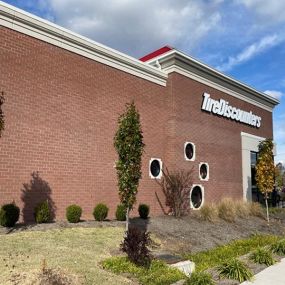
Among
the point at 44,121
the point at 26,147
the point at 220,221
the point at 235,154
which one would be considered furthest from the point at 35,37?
the point at 235,154

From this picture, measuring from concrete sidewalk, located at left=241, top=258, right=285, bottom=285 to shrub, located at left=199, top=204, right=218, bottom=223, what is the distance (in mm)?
9411

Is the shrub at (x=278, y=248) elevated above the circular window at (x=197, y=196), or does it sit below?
below

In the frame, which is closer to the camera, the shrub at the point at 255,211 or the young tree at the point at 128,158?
the young tree at the point at 128,158

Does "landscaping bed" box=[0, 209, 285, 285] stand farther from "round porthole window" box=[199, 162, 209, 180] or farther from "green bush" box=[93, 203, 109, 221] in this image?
"round porthole window" box=[199, 162, 209, 180]

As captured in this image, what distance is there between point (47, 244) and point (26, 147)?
5428 mm

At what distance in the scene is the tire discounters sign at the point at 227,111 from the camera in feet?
82.2

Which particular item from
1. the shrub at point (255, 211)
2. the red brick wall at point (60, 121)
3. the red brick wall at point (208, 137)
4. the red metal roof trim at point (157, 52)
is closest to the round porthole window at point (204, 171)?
the red brick wall at point (208, 137)

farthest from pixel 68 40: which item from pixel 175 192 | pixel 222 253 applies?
pixel 222 253

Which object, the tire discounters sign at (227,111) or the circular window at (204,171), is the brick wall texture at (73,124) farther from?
the tire discounters sign at (227,111)

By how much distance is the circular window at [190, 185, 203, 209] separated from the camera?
23.3m

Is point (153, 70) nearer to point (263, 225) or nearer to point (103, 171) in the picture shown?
point (103, 171)

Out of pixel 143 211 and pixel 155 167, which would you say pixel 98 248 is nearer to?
pixel 143 211

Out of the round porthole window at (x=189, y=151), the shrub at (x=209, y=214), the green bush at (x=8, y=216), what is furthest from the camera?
the round porthole window at (x=189, y=151)

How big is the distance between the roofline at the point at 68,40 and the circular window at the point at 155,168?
4.35 meters
